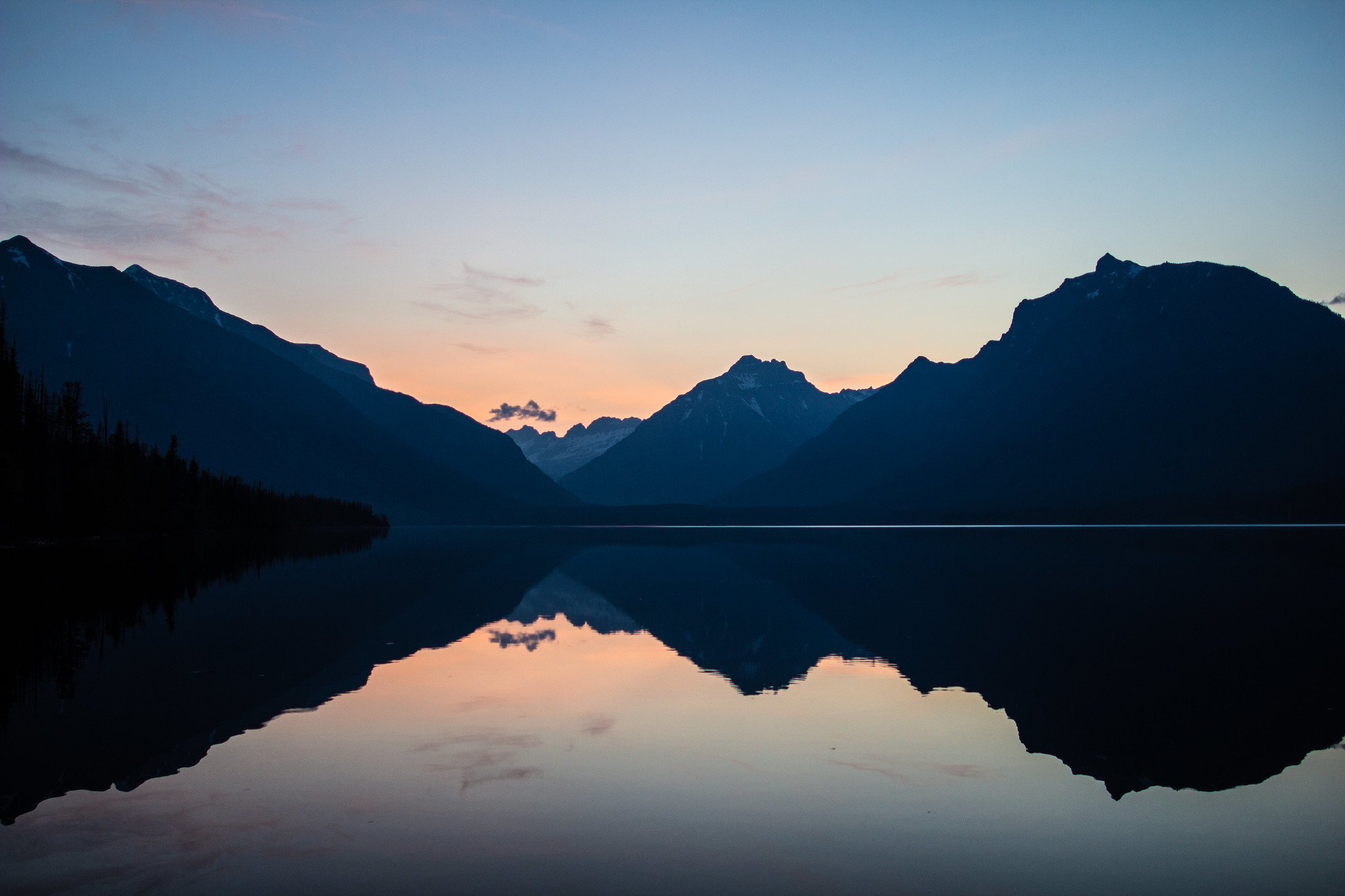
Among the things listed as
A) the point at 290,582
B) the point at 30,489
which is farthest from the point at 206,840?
the point at 30,489

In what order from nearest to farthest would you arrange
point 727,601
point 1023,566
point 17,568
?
point 727,601, point 17,568, point 1023,566

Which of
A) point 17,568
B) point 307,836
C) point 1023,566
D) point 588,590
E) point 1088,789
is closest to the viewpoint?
point 307,836

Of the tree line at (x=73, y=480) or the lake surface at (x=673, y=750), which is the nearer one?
the lake surface at (x=673, y=750)

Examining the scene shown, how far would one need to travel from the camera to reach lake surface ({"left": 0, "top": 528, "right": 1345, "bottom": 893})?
12578 mm

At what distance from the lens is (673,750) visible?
1911cm

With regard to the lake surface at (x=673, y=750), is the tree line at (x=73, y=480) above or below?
above

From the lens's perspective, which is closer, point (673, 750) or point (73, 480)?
point (673, 750)

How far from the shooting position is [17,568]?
67250 mm

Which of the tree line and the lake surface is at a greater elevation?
the tree line

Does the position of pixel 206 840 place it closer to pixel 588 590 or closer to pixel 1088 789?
pixel 1088 789

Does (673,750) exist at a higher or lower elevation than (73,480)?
lower

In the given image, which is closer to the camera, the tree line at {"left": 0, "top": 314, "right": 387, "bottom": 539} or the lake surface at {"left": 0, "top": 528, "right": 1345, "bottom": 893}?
the lake surface at {"left": 0, "top": 528, "right": 1345, "bottom": 893}

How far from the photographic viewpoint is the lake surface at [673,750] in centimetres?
1258

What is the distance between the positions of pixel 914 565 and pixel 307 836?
70303mm
